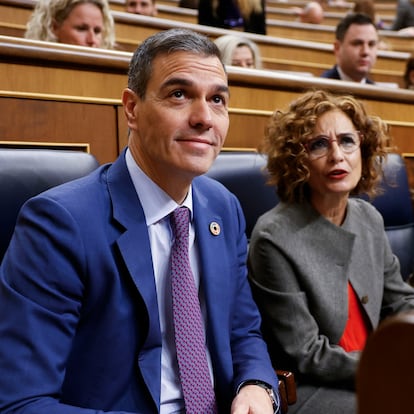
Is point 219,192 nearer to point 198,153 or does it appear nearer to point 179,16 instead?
point 198,153

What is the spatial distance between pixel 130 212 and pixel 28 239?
0.08m

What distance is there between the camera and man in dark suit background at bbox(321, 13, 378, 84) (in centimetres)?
154

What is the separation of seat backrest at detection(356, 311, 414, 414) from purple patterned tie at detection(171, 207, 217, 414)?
1.08 feet

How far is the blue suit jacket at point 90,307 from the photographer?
40cm

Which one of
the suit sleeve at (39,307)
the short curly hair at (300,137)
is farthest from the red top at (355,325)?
the suit sleeve at (39,307)

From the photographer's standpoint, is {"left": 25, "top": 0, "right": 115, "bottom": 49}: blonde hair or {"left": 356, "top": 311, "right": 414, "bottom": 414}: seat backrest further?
{"left": 25, "top": 0, "right": 115, "bottom": 49}: blonde hair

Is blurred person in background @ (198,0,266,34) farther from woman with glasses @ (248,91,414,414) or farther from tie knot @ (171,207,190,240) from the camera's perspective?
tie knot @ (171,207,190,240)

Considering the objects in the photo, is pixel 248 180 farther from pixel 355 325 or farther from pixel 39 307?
pixel 39 307

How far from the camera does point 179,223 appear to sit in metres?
0.50

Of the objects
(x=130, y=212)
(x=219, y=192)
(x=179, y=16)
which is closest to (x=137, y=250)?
(x=130, y=212)

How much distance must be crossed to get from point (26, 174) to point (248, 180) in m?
0.32

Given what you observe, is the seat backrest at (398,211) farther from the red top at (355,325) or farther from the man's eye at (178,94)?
the man's eye at (178,94)

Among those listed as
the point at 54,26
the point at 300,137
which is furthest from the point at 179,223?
the point at 54,26

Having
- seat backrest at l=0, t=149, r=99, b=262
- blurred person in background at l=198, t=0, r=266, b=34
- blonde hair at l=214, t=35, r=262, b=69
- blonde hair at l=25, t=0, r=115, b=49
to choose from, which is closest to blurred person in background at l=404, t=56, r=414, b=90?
blonde hair at l=214, t=35, r=262, b=69
